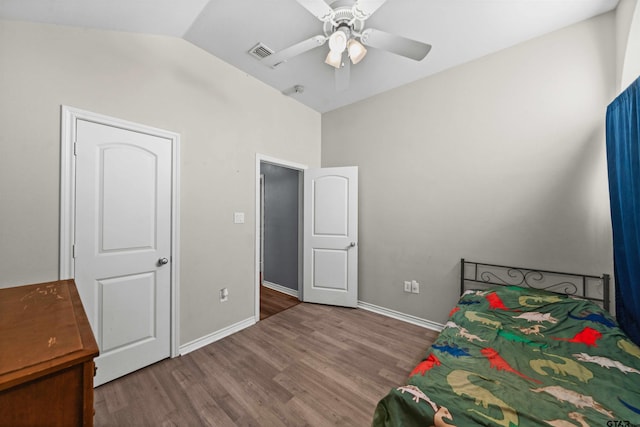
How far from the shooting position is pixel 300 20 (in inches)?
75.8

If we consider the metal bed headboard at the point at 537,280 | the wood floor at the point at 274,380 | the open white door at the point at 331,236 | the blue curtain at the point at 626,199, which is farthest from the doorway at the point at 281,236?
the blue curtain at the point at 626,199

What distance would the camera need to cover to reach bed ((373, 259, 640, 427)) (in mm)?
971

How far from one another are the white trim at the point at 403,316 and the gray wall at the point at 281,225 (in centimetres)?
121

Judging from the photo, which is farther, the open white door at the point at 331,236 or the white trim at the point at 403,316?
the open white door at the point at 331,236

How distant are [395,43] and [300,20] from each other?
2.88 ft

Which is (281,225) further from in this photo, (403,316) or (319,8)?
(319,8)

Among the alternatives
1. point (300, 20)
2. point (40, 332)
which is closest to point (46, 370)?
point (40, 332)

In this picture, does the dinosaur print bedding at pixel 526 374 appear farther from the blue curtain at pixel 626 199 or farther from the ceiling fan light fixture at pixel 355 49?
the ceiling fan light fixture at pixel 355 49

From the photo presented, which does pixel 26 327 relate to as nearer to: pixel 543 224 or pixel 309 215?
pixel 309 215

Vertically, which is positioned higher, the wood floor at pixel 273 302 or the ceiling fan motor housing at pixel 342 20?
the ceiling fan motor housing at pixel 342 20

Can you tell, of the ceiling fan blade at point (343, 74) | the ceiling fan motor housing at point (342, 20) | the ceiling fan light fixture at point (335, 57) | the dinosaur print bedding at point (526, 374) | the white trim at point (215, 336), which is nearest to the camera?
the dinosaur print bedding at point (526, 374)

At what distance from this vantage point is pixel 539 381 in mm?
1179

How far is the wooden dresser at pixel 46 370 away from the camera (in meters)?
0.63

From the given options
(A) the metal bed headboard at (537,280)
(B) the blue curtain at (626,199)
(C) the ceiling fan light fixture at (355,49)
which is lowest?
(A) the metal bed headboard at (537,280)
